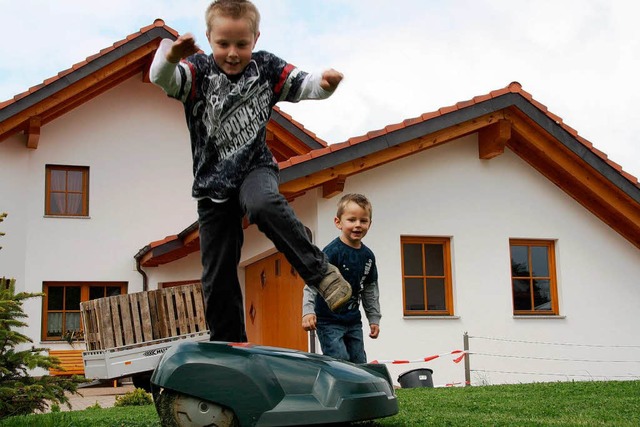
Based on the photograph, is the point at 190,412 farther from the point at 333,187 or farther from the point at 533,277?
the point at 533,277

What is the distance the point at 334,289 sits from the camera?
355 cm

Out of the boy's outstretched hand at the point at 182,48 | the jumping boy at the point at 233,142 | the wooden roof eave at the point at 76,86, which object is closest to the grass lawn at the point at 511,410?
the jumping boy at the point at 233,142

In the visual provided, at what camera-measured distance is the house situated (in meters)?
12.6

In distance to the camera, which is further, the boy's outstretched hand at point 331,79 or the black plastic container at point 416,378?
the black plastic container at point 416,378

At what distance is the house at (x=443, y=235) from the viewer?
12.6m

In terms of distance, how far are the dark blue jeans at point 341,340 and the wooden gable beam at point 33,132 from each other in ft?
39.7

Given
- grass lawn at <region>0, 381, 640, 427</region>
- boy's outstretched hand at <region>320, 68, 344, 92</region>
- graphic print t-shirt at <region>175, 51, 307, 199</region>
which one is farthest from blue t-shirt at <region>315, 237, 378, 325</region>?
boy's outstretched hand at <region>320, 68, 344, 92</region>

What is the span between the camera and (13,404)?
740cm

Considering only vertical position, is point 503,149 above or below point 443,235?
above

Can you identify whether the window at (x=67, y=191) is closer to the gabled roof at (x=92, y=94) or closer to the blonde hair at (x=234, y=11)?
the gabled roof at (x=92, y=94)

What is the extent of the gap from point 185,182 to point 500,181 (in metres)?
6.95

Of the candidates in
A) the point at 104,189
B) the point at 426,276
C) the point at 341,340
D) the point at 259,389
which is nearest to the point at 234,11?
the point at 259,389

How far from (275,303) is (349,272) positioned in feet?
28.0

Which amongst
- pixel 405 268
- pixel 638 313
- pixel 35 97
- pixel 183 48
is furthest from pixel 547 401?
pixel 35 97
